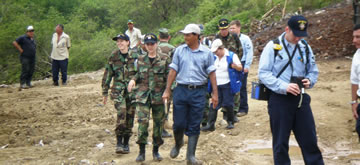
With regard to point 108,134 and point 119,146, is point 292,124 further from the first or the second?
point 108,134

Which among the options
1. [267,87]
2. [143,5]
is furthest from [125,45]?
[143,5]

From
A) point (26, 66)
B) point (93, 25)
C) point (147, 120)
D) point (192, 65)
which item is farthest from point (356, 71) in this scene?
point (93, 25)

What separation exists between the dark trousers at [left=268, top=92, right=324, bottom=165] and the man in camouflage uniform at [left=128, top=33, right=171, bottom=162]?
1.99 m

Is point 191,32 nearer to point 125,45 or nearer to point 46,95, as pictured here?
point 125,45

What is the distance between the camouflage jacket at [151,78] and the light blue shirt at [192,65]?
0.47 m

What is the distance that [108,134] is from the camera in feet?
29.2

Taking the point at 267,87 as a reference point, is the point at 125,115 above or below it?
below

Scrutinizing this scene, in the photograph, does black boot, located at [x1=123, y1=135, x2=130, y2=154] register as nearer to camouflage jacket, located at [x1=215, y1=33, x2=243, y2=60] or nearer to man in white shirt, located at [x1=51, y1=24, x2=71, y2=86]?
camouflage jacket, located at [x1=215, y1=33, x2=243, y2=60]

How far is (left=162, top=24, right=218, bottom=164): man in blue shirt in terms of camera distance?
19.5 ft

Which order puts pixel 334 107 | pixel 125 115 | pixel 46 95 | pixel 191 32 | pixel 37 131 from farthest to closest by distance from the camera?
pixel 46 95 → pixel 334 107 → pixel 37 131 → pixel 125 115 → pixel 191 32

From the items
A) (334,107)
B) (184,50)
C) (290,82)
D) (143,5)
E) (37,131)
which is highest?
(143,5)

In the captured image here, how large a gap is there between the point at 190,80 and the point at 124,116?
157 cm

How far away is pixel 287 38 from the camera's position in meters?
4.93

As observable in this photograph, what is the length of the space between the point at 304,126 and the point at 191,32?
202 centimetres
